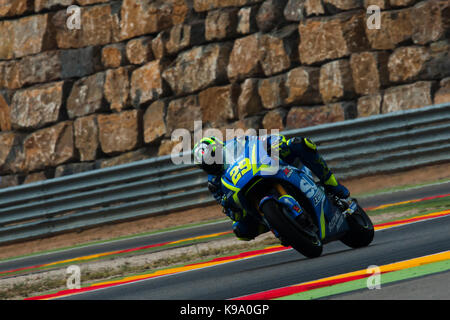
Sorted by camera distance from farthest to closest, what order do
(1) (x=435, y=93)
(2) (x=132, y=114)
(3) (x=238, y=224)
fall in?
1. (2) (x=132, y=114)
2. (1) (x=435, y=93)
3. (3) (x=238, y=224)

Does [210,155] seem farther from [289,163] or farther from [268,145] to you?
[289,163]

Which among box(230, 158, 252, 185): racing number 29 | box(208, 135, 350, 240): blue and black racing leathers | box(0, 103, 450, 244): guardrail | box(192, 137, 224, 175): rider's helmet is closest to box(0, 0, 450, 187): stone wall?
box(0, 103, 450, 244): guardrail

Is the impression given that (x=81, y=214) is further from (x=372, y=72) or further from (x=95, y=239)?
(x=372, y=72)

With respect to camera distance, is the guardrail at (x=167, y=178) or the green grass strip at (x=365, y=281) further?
the guardrail at (x=167, y=178)

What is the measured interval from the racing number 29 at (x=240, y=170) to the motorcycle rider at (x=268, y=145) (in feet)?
0.94

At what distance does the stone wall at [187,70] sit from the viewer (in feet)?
51.4

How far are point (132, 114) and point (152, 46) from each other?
162cm

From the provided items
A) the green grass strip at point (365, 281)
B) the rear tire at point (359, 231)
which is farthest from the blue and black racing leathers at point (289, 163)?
the green grass strip at point (365, 281)

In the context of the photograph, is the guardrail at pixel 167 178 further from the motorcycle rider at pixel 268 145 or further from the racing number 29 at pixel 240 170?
the racing number 29 at pixel 240 170

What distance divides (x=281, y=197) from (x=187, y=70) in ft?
37.0

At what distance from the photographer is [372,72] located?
51.9ft

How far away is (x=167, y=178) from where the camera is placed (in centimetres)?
1366

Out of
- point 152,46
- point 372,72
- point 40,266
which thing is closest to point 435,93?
point 372,72
